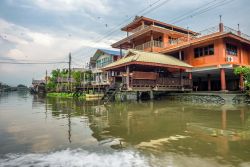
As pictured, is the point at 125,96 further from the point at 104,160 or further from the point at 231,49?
the point at 104,160

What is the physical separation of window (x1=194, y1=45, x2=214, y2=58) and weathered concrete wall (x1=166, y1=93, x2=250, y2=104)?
4828 millimetres

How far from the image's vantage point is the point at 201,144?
5891mm

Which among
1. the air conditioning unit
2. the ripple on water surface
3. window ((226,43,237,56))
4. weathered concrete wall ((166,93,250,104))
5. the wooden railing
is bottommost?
the ripple on water surface

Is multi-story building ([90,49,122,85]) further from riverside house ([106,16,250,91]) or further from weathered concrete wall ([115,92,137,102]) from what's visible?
weathered concrete wall ([115,92,137,102])

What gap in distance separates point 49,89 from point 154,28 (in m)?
43.2

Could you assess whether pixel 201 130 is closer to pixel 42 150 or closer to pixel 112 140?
pixel 112 140

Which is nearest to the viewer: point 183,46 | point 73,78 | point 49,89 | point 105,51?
point 183,46

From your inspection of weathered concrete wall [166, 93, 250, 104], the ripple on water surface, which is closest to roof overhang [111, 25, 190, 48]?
weathered concrete wall [166, 93, 250, 104]

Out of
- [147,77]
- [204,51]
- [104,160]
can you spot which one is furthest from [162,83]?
[104,160]

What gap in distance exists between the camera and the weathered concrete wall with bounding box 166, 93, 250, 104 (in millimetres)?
16891

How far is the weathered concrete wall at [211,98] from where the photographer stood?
55.4ft

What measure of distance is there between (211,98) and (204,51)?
573cm

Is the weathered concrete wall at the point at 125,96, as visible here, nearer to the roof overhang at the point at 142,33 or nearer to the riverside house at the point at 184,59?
the riverside house at the point at 184,59

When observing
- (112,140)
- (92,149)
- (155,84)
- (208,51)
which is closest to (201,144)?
(112,140)
